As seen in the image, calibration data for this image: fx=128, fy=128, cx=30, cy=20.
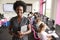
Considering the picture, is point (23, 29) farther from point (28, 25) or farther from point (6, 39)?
point (6, 39)

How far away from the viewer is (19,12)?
2012 millimetres

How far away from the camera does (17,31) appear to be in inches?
81.0

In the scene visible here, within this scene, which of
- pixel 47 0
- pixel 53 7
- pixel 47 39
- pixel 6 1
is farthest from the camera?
pixel 47 0

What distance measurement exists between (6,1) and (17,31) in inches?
332

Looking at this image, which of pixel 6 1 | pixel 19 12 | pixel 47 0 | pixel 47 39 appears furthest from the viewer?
pixel 47 0

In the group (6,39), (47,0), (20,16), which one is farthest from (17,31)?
(47,0)

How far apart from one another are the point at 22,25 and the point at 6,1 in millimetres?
8402

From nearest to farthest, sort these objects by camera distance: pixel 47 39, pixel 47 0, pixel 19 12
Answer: pixel 19 12
pixel 47 39
pixel 47 0

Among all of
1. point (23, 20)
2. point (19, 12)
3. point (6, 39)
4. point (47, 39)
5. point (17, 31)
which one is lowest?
point (6, 39)

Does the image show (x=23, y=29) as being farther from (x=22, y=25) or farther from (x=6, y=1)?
(x=6, y=1)

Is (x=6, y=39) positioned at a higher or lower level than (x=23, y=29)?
lower

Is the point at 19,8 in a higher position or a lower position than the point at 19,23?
higher

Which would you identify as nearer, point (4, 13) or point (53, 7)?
point (53, 7)

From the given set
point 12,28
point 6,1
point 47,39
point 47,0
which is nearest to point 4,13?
point 6,1
